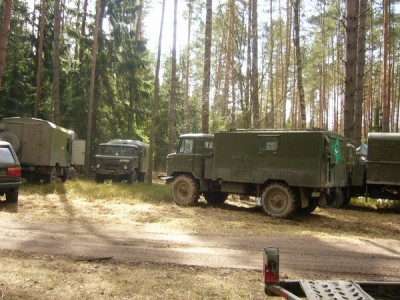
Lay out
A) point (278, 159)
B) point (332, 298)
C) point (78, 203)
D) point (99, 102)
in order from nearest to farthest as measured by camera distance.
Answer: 1. point (332, 298)
2. point (278, 159)
3. point (78, 203)
4. point (99, 102)

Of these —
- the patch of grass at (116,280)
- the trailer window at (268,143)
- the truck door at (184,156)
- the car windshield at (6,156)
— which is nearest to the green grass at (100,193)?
the truck door at (184,156)

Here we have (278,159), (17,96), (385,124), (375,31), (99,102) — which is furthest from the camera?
(375,31)

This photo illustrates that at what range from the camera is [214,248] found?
7.60 m

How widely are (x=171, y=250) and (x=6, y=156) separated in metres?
6.85

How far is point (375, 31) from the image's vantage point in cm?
3297

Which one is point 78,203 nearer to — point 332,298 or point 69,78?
point 332,298

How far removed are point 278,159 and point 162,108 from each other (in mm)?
27091

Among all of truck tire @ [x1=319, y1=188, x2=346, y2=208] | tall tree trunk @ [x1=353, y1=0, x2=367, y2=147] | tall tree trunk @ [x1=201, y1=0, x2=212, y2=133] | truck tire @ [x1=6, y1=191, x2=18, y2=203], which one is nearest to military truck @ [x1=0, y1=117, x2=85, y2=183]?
truck tire @ [x1=6, y1=191, x2=18, y2=203]

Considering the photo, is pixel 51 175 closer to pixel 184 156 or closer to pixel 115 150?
pixel 115 150

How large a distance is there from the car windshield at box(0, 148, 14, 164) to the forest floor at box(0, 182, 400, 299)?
1.38m

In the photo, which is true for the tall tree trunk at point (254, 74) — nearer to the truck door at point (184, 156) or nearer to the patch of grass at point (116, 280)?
the truck door at point (184, 156)

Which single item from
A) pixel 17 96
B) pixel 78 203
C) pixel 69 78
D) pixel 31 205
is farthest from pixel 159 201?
pixel 69 78

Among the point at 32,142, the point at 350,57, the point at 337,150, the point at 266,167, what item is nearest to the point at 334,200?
the point at 337,150

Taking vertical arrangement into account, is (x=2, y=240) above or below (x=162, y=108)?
below
